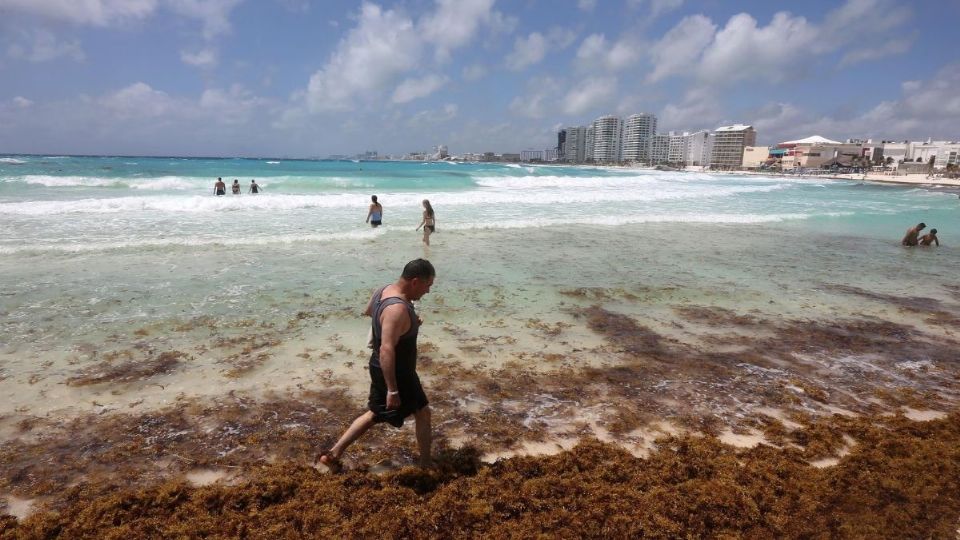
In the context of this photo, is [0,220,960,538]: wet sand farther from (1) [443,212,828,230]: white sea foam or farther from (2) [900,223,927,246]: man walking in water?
(1) [443,212,828,230]: white sea foam

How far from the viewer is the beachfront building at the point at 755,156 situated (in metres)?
158

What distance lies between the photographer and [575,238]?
15750 millimetres

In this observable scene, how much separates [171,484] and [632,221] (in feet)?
62.0

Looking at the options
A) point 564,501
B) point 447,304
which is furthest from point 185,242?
point 564,501

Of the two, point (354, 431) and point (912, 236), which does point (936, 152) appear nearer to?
point (912, 236)

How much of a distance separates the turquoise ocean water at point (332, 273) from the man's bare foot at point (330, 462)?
1742mm

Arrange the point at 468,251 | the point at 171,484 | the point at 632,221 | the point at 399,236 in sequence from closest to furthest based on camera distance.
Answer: the point at 171,484
the point at 468,251
the point at 399,236
the point at 632,221

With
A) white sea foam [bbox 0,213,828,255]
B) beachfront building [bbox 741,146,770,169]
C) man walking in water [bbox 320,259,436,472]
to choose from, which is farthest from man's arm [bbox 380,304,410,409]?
beachfront building [bbox 741,146,770,169]

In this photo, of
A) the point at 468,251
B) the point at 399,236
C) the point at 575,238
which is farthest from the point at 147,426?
the point at 575,238

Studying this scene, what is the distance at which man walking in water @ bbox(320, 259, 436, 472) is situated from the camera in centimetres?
340

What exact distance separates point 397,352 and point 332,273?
7.35 m

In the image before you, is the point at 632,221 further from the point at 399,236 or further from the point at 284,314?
the point at 284,314

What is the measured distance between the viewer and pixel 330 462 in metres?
3.90

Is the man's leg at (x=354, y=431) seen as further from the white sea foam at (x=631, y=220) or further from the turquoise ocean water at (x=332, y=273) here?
the white sea foam at (x=631, y=220)
